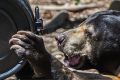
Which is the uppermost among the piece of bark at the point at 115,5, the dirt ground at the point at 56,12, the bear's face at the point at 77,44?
the bear's face at the point at 77,44

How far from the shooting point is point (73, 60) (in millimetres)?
5000

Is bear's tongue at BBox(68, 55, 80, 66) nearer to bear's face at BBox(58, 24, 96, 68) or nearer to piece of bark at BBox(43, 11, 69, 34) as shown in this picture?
bear's face at BBox(58, 24, 96, 68)

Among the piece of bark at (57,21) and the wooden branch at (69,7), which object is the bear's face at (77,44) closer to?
the piece of bark at (57,21)

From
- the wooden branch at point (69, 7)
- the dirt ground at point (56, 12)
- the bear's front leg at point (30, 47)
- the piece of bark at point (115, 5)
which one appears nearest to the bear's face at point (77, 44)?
the bear's front leg at point (30, 47)

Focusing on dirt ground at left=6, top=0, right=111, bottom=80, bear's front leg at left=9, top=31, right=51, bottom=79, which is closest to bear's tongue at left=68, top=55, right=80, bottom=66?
bear's front leg at left=9, top=31, right=51, bottom=79

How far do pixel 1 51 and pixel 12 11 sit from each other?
16.6 inches

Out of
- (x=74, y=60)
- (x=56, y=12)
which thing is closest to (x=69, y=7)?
(x=56, y=12)

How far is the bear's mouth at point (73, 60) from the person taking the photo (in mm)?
4980

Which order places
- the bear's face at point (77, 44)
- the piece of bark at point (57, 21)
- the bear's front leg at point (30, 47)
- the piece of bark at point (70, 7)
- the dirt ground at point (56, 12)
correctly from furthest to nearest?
the piece of bark at point (70, 7) < the piece of bark at point (57, 21) < the dirt ground at point (56, 12) < the bear's face at point (77, 44) < the bear's front leg at point (30, 47)

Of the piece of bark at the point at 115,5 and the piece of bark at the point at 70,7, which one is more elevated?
the piece of bark at the point at 115,5

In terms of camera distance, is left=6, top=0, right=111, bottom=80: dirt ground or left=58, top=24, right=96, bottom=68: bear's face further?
left=6, top=0, right=111, bottom=80: dirt ground

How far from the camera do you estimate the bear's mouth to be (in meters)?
4.98

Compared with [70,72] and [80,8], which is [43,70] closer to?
[70,72]

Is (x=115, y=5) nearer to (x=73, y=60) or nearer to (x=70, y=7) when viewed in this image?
(x=70, y=7)
